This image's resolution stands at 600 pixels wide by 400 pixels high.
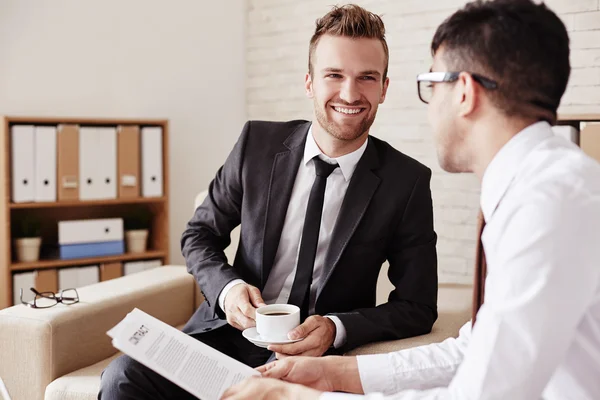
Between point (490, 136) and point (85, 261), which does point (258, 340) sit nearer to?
point (490, 136)

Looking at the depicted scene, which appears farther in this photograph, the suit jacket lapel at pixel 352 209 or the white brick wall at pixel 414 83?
the white brick wall at pixel 414 83

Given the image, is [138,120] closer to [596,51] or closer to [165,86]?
[165,86]

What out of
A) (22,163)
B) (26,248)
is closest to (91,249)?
(26,248)

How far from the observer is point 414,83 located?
3.28 m

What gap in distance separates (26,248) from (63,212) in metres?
0.42

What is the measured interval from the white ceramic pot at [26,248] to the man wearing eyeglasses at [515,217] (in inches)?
96.3

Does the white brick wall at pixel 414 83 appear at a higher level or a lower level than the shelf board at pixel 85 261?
higher

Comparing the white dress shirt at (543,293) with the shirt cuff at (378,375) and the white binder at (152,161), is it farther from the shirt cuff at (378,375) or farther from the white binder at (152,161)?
the white binder at (152,161)

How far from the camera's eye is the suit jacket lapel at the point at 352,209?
181cm

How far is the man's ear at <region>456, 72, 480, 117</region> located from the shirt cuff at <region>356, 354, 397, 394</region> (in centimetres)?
→ 56

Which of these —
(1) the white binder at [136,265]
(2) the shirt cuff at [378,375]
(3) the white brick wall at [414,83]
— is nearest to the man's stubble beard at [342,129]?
(2) the shirt cuff at [378,375]

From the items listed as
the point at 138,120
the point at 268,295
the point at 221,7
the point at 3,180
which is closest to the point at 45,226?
the point at 3,180

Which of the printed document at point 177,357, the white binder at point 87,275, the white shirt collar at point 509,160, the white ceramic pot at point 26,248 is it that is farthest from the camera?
the white binder at point 87,275

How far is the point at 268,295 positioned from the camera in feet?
6.24
